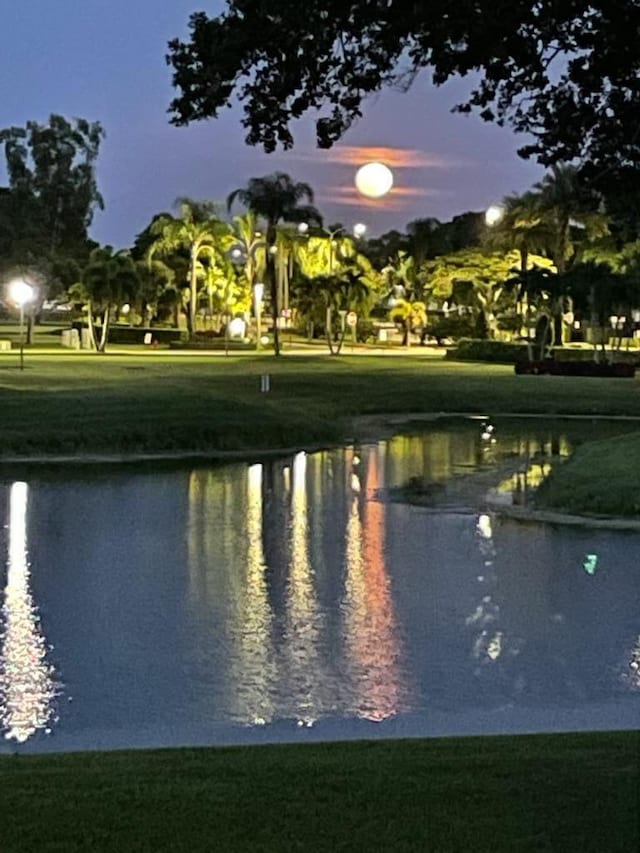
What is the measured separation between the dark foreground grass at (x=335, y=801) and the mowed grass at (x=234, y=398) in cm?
2385

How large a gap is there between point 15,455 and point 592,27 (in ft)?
78.0

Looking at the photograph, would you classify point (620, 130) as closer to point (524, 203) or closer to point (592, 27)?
point (592, 27)

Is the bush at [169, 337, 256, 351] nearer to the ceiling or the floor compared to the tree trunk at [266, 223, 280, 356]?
nearer to the floor

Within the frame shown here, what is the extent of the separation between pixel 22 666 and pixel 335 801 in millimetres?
6395

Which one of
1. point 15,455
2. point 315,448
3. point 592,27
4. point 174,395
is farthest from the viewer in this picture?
point 174,395

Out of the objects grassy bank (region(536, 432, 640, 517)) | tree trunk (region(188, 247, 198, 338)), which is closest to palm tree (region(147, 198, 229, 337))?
tree trunk (region(188, 247, 198, 338))

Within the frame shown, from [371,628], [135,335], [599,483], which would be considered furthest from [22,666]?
[135,335]

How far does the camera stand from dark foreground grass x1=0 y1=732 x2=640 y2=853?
5809mm

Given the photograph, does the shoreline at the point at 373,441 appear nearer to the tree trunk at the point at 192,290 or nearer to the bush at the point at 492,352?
the bush at the point at 492,352

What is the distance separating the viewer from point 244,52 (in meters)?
8.03

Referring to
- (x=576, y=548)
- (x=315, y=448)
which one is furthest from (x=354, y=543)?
(x=315, y=448)

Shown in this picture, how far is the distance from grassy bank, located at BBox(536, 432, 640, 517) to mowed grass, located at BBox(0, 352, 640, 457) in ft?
30.6

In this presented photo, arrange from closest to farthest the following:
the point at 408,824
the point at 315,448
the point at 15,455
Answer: the point at 408,824 < the point at 15,455 < the point at 315,448

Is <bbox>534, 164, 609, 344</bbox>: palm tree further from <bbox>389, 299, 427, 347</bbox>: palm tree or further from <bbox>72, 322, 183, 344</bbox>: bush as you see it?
<bbox>72, 322, 183, 344</bbox>: bush
